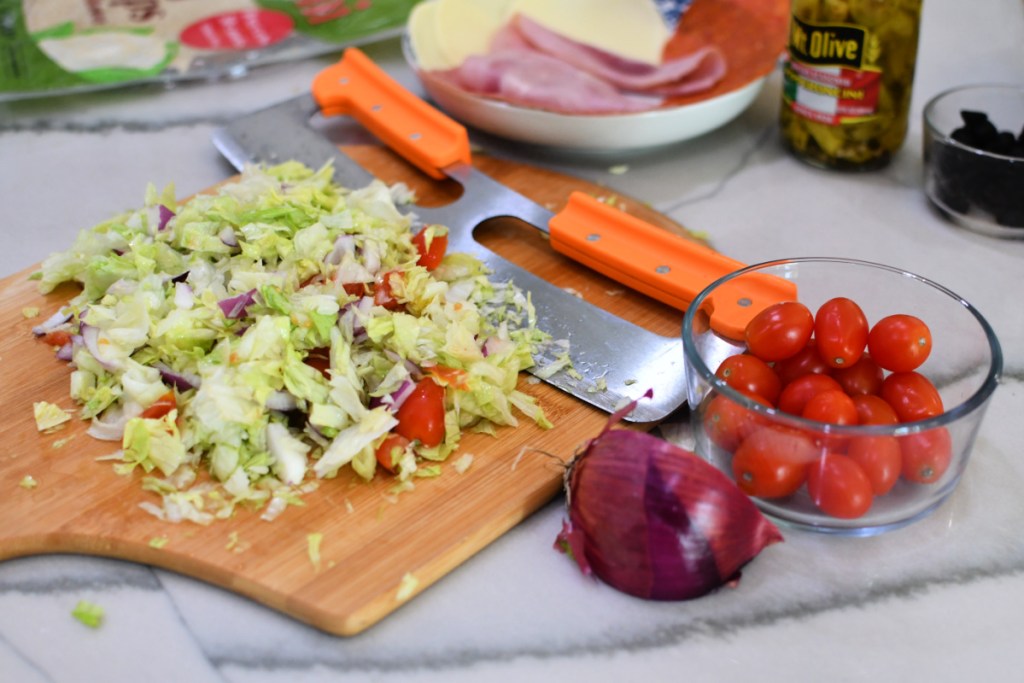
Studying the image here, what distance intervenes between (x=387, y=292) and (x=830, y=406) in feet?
2.13

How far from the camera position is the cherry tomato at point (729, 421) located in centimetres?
118

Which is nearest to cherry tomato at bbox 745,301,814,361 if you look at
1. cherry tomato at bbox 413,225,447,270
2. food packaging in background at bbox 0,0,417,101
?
cherry tomato at bbox 413,225,447,270

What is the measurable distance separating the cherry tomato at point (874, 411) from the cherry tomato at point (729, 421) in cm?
11

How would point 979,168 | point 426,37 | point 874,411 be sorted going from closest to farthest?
point 874,411 < point 979,168 < point 426,37

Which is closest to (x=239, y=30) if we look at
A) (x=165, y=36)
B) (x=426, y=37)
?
(x=165, y=36)

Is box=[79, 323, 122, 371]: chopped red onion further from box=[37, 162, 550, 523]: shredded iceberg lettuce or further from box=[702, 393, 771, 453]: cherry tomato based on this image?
box=[702, 393, 771, 453]: cherry tomato

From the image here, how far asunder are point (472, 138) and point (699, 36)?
0.58 metres

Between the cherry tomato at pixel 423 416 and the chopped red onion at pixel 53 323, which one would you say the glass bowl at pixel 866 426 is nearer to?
the cherry tomato at pixel 423 416

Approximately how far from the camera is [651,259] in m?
1.64

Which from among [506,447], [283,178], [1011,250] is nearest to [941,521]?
[506,447]

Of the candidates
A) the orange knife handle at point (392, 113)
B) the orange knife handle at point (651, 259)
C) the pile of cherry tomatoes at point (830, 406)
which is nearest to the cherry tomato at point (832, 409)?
the pile of cherry tomatoes at point (830, 406)

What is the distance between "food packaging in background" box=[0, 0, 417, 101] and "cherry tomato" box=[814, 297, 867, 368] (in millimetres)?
1615

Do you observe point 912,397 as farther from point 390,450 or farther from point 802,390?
point 390,450

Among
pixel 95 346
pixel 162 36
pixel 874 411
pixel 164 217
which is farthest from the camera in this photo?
pixel 162 36
